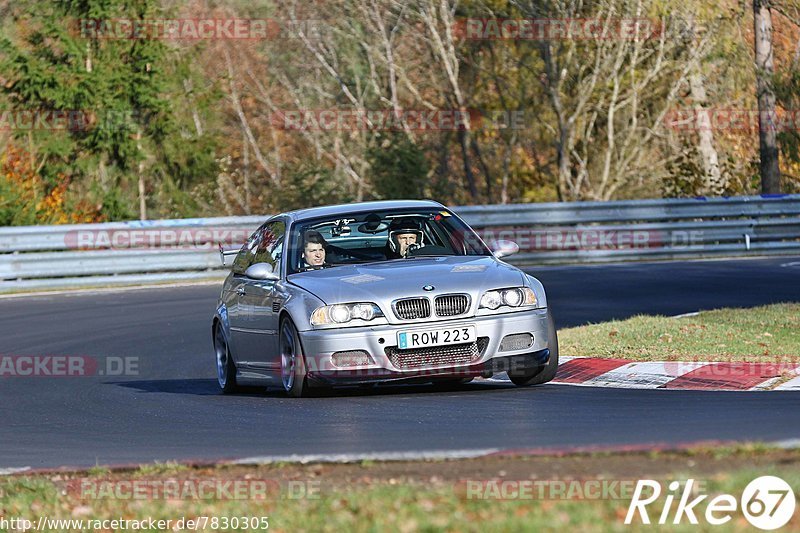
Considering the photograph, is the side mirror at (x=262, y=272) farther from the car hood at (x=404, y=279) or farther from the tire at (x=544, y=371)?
the tire at (x=544, y=371)

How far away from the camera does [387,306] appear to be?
10.6 metres

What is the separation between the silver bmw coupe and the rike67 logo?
4.44 m

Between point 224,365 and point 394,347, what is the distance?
2663 millimetres

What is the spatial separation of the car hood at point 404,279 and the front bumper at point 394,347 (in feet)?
0.72

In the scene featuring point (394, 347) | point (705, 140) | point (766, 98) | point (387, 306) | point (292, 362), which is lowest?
point (292, 362)

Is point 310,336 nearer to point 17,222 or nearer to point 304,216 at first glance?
point 304,216

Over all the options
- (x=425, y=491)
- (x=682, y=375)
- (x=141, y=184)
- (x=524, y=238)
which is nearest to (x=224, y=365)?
(x=682, y=375)

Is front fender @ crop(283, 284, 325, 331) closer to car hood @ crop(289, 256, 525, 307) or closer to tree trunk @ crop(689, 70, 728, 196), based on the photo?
car hood @ crop(289, 256, 525, 307)

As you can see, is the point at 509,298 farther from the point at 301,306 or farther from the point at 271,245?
the point at 271,245

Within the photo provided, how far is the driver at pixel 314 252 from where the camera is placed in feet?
38.2

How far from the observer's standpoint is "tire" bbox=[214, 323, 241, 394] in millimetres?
12547

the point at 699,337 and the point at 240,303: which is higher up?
the point at 240,303

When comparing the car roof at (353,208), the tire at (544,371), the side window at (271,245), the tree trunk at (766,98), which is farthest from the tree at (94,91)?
the tire at (544,371)

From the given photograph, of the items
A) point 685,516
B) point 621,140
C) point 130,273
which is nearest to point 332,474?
point 685,516
